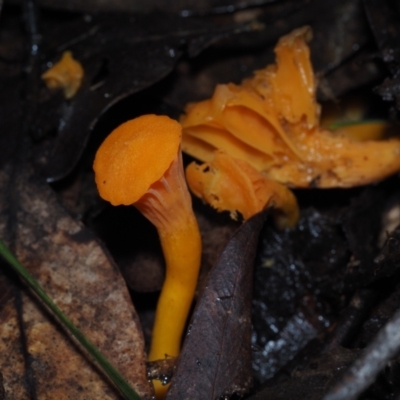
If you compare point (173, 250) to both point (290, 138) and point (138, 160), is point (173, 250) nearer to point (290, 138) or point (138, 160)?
point (138, 160)

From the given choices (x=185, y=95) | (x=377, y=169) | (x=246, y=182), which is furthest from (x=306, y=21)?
(x=246, y=182)

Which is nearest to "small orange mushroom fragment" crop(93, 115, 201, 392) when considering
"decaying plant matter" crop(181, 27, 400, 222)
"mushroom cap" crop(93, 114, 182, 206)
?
"mushroom cap" crop(93, 114, 182, 206)

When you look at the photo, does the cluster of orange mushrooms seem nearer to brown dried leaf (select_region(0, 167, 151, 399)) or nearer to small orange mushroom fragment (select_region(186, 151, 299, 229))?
small orange mushroom fragment (select_region(186, 151, 299, 229))

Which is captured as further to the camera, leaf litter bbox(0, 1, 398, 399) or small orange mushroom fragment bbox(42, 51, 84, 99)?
small orange mushroom fragment bbox(42, 51, 84, 99)

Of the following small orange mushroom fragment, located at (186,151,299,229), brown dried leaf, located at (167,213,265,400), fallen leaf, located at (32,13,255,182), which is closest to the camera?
brown dried leaf, located at (167,213,265,400)

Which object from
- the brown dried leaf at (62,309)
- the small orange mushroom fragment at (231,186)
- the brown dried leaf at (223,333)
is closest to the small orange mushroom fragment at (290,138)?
the small orange mushroom fragment at (231,186)

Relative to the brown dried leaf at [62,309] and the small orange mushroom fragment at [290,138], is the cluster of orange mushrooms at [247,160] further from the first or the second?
the brown dried leaf at [62,309]

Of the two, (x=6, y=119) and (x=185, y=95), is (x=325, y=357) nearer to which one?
(x=185, y=95)
